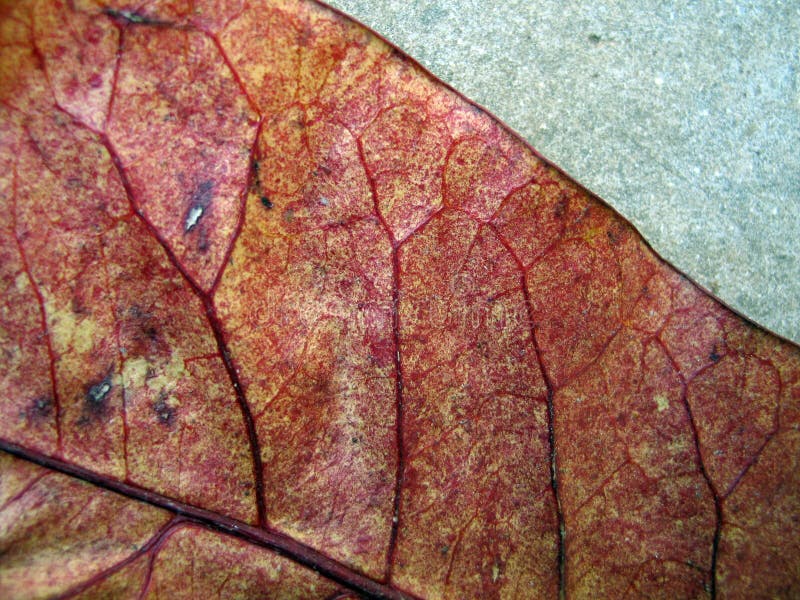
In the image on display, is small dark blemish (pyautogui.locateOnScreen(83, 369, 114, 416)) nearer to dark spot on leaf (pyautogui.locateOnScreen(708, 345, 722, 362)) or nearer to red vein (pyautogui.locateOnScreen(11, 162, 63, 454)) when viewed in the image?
red vein (pyautogui.locateOnScreen(11, 162, 63, 454))

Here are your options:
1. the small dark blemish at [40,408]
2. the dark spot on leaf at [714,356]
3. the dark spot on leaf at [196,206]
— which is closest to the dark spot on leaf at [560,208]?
the dark spot on leaf at [714,356]

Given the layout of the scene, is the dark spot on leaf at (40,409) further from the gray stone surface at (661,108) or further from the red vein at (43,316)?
the gray stone surface at (661,108)

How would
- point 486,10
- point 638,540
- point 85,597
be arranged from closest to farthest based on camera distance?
point 85,597, point 638,540, point 486,10

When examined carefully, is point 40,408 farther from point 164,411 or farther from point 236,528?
point 236,528

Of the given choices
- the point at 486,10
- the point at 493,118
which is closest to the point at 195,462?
the point at 493,118

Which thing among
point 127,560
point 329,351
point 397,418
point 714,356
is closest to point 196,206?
point 329,351

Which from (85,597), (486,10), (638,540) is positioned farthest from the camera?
(486,10)

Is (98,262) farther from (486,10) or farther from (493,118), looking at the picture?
(486,10)
